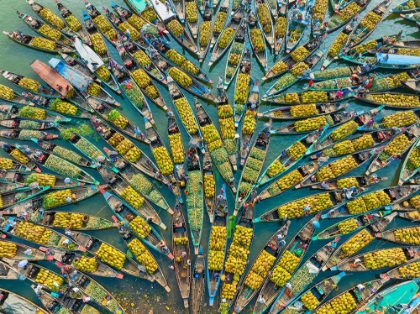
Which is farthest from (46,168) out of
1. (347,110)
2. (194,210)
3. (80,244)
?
(347,110)

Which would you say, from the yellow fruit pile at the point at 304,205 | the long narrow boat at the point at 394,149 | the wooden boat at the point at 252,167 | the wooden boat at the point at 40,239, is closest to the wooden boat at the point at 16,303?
the wooden boat at the point at 40,239

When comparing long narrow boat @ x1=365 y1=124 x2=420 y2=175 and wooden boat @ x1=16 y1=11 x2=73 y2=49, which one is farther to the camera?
wooden boat @ x1=16 y1=11 x2=73 y2=49

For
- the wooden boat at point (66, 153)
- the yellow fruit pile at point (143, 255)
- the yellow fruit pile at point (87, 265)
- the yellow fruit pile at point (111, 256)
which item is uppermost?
the wooden boat at point (66, 153)

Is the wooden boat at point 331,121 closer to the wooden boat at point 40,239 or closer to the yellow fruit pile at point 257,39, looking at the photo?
the yellow fruit pile at point 257,39

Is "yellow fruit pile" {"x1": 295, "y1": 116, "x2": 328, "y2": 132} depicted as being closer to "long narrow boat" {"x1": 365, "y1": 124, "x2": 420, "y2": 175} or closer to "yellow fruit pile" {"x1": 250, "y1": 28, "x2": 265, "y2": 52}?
"long narrow boat" {"x1": 365, "y1": 124, "x2": 420, "y2": 175}

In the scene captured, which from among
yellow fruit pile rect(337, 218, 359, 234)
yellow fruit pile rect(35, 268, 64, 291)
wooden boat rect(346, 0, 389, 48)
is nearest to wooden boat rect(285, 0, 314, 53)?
wooden boat rect(346, 0, 389, 48)

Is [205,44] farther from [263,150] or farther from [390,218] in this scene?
[390,218]
